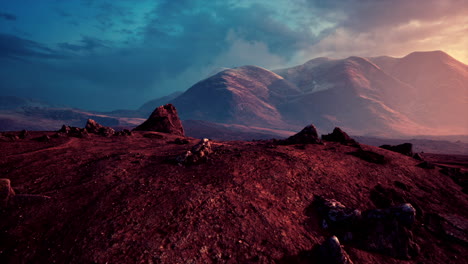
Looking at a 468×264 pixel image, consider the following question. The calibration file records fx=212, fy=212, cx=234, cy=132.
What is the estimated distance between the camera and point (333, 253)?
6.44 m

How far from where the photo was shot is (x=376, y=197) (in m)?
10.8

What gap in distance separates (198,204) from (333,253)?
485 cm

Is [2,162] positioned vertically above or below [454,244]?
above

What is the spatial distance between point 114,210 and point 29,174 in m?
6.35

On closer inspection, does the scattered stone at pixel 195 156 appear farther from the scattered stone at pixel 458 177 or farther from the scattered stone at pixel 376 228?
the scattered stone at pixel 458 177

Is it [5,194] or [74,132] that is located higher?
[74,132]

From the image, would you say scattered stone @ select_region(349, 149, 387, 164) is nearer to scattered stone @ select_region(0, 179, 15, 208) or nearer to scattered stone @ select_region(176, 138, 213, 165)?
scattered stone @ select_region(176, 138, 213, 165)

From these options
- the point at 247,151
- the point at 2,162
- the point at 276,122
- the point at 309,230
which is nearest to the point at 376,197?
the point at 309,230

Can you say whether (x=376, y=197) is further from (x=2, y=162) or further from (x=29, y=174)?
(x=2, y=162)

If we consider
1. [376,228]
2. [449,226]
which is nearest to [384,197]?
[449,226]

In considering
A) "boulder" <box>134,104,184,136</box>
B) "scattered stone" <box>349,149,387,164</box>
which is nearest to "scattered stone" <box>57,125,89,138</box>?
"boulder" <box>134,104,184,136</box>

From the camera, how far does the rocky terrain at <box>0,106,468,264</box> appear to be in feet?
21.2

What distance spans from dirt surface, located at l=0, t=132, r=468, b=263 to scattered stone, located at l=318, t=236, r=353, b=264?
14.2 inches

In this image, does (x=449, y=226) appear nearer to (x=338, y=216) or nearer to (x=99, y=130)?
(x=338, y=216)
